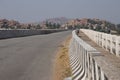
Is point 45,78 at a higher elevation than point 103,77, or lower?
lower

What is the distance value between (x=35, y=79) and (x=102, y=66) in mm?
6493

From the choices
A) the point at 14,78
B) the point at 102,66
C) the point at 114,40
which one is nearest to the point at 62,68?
the point at 14,78

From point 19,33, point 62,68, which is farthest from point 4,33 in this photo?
point 62,68

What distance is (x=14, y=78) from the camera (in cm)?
1332

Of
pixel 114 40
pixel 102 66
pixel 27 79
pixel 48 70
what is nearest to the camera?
pixel 102 66

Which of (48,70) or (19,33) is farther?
(19,33)

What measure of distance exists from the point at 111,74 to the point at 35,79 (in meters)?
7.19

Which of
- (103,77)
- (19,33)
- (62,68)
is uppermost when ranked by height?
(103,77)

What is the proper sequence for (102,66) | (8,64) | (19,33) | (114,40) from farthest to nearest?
1. (19,33)
2. (114,40)
3. (8,64)
4. (102,66)

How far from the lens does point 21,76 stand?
13820 millimetres

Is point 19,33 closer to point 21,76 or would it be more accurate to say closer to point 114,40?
point 114,40

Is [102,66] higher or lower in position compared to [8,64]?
higher

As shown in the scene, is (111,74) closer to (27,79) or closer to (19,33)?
(27,79)

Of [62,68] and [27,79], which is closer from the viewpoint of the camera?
[27,79]
